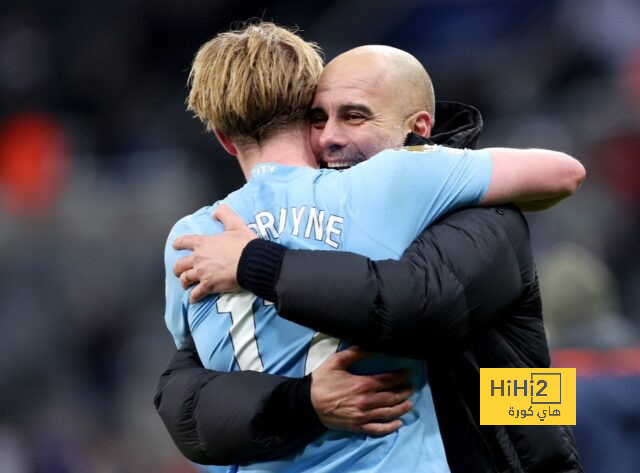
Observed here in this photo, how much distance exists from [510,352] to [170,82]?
8082 mm

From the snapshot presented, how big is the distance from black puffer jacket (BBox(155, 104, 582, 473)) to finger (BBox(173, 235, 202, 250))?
0.65ft

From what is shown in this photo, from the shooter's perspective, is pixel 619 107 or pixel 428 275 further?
pixel 619 107

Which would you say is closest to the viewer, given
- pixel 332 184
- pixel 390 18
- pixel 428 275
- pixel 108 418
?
pixel 428 275

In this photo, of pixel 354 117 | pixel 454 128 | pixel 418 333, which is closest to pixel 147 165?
pixel 454 128

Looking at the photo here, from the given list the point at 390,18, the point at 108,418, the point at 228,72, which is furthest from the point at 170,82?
the point at 228,72

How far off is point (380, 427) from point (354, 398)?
3.8 inches

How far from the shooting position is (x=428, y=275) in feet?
7.88

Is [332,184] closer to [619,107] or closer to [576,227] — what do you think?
[576,227]

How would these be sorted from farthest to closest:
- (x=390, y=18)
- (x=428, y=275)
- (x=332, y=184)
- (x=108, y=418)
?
(x=390, y=18) < (x=108, y=418) < (x=332, y=184) < (x=428, y=275)

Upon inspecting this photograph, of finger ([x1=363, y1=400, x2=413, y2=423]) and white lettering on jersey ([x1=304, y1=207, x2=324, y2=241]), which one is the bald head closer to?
white lettering on jersey ([x1=304, y1=207, x2=324, y2=241])

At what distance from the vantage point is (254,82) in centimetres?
272

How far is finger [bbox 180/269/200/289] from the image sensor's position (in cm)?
259

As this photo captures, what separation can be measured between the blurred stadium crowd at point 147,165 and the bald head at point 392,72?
4820 mm

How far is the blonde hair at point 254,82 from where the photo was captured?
2.71 metres
